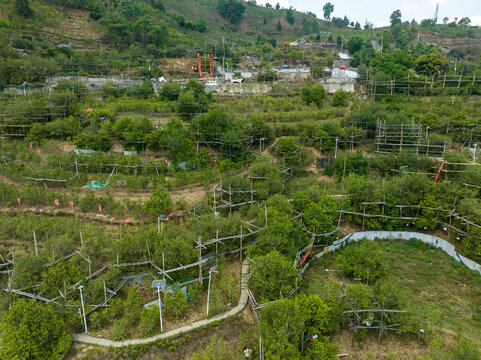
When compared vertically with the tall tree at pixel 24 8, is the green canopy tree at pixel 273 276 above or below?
below

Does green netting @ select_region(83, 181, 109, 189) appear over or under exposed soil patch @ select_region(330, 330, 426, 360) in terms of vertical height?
over

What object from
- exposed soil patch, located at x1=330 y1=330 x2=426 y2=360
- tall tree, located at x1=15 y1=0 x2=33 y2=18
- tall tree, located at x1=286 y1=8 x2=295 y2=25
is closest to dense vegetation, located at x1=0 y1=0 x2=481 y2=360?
exposed soil patch, located at x1=330 y1=330 x2=426 y2=360

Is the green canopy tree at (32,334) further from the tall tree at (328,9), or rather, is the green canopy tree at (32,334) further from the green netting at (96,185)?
the tall tree at (328,9)

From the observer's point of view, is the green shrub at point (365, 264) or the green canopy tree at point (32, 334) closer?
the green canopy tree at point (32, 334)

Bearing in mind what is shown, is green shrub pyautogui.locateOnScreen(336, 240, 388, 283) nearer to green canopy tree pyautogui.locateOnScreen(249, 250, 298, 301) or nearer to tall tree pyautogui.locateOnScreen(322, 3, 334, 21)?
green canopy tree pyautogui.locateOnScreen(249, 250, 298, 301)

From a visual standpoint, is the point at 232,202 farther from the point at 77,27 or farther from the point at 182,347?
the point at 77,27

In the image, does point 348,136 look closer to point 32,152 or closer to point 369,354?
point 369,354

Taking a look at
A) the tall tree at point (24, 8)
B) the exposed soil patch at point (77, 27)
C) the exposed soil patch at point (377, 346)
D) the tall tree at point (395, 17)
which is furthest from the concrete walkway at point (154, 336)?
the tall tree at point (395, 17)

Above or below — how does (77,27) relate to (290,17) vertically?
below

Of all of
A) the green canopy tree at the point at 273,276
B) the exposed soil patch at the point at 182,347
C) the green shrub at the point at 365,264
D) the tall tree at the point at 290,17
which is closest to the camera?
the exposed soil patch at the point at 182,347

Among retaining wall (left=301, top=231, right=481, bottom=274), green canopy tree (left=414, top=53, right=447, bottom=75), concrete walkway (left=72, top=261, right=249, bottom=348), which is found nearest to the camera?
concrete walkway (left=72, top=261, right=249, bottom=348)

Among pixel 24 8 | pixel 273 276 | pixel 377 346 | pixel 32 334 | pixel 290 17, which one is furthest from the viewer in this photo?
pixel 290 17

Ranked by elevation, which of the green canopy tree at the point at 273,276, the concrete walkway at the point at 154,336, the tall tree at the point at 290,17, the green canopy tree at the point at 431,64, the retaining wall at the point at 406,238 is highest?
the tall tree at the point at 290,17

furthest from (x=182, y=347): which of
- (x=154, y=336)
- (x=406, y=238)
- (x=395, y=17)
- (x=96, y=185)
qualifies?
(x=395, y=17)
